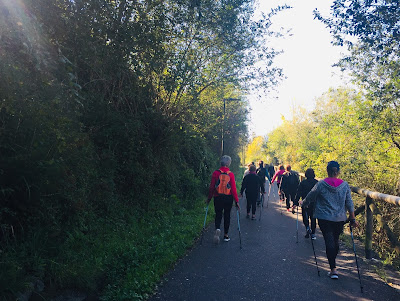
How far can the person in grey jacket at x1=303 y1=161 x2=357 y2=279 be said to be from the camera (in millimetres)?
5375

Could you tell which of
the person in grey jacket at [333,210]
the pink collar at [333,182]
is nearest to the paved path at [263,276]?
the person in grey jacket at [333,210]

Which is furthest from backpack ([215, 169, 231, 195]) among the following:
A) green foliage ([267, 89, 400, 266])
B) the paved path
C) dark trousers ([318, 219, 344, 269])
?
green foliage ([267, 89, 400, 266])

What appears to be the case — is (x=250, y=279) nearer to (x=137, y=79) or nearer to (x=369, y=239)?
(x=369, y=239)

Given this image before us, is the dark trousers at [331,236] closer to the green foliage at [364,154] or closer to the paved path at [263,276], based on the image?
the paved path at [263,276]

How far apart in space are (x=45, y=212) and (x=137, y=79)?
5875mm

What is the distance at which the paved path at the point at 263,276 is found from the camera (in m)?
4.56

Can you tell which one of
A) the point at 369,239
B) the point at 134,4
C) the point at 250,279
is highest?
the point at 134,4

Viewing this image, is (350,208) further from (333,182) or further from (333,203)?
(333,182)

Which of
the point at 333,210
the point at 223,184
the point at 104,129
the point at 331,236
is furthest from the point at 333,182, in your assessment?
the point at 104,129

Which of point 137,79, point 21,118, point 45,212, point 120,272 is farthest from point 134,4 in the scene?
point 120,272

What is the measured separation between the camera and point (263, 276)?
209 inches

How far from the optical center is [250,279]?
5152mm

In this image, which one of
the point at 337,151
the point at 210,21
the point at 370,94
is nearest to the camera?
the point at 210,21

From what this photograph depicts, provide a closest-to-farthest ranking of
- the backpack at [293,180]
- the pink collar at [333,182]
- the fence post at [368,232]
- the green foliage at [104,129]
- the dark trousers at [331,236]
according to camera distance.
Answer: the green foliage at [104,129] → the dark trousers at [331,236] → the pink collar at [333,182] → the fence post at [368,232] → the backpack at [293,180]
